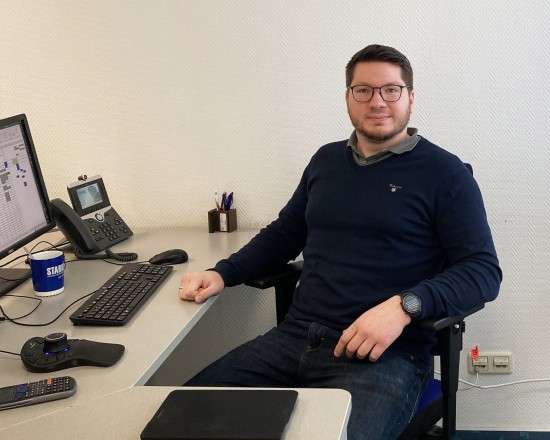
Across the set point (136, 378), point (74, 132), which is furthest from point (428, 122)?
point (136, 378)

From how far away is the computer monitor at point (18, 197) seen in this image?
6.43ft

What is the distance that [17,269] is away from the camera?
210 cm

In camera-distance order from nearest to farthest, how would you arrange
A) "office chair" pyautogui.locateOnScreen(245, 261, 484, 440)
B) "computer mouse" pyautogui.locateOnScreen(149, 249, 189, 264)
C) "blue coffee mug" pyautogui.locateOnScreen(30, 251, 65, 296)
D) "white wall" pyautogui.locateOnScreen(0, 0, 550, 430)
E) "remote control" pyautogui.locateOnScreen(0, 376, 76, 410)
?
"remote control" pyautogui.locateOnScreen(0, 376, 76, 410)
"office chair" pyautogui.locateOnScreen(245, 261, 484, 440)
"blue coffee mug" pyautogui.locateOnScreen(30, 251, 65, 296)
"computer mouse" pyautogui.locateOnScreen(149, 249, 189, 264)
"white wall" pyautogui.locateOnScreen(0, 0, 550, 430)

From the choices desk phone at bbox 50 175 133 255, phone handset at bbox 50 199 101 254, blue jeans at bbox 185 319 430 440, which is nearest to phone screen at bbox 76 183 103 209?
desk phone at bbox 50 175 133 255

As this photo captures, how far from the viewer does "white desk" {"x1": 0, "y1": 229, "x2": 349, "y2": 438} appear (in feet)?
4.35

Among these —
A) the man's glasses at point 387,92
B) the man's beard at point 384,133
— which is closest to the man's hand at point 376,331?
the man's beard at point 384,133

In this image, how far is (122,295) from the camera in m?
1.80

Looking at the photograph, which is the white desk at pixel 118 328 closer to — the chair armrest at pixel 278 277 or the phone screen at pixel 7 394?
the phone screen at pixel 7 394

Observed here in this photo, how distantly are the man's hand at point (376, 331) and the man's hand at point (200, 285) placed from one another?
0.37 metres

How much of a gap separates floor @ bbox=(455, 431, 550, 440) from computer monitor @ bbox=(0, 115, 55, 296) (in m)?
1.61

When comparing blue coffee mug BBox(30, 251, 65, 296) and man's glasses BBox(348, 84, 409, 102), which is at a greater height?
man's glasses BBox(348, 84, 409, 102)

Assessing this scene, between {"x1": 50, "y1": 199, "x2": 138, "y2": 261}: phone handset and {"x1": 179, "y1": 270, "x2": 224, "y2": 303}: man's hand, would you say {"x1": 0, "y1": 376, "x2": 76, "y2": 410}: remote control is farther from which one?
{"x1": 50, "y1": 199, "x2": 138, "y2": 261}: phone handset

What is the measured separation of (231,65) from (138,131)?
0.41 m

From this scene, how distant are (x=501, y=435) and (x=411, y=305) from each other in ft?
3.75
